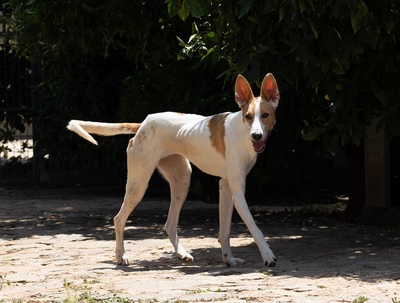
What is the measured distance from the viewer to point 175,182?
9875 mm

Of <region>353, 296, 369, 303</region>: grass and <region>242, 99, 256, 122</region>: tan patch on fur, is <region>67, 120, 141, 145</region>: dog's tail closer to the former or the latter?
<region>242, 99, 256, 122</region>: tan patch on fur

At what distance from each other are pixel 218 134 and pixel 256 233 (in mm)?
985

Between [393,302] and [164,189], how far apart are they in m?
10.6

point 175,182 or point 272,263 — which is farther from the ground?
point 175,182

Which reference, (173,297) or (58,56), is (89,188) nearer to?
(58,56)

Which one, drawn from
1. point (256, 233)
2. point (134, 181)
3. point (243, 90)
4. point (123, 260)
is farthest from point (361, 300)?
point (134, 181)

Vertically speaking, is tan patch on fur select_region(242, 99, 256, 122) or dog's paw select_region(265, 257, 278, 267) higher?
tan patch on fur select_region(242, 99, 256, 122)

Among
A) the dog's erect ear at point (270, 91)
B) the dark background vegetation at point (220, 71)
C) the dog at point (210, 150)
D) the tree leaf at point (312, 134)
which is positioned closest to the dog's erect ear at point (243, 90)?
the dog at point (210, 150)

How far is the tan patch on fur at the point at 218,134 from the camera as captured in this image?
9273mm

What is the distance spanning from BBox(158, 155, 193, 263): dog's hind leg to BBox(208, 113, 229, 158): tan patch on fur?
0.63 m

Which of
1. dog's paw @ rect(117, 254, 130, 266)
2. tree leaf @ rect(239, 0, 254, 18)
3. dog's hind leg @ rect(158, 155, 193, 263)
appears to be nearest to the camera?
tree leaf @ rect(239, 0, 254, 18)

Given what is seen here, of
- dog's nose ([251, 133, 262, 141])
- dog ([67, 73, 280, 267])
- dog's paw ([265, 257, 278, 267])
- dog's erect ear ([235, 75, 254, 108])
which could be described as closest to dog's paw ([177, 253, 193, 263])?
dog ([67, 73, 280, 267])

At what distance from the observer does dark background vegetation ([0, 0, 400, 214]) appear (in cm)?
914

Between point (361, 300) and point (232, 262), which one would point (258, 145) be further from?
point (361, 300)
